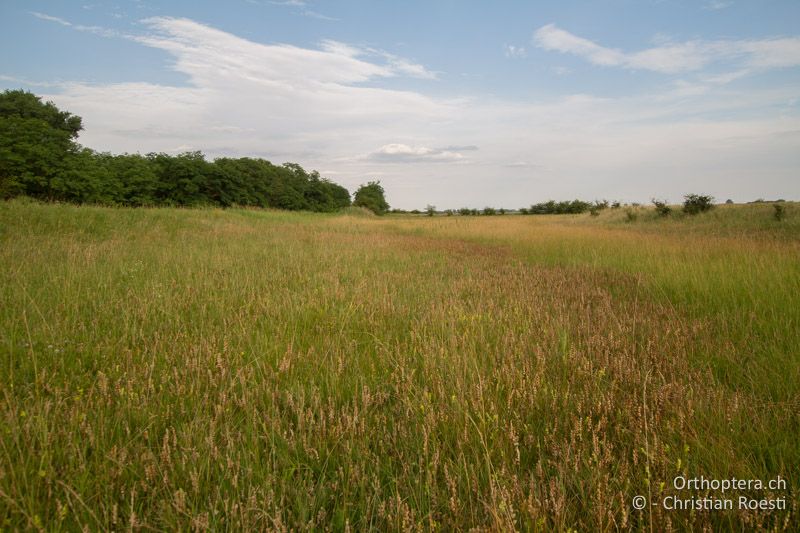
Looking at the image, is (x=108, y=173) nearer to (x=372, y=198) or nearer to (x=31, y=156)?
(x=31, y=156)

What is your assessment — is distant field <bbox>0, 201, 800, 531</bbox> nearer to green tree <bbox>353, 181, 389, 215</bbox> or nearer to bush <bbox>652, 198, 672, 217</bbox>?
bush <bbox>652, 198, 672, 217</bbox>

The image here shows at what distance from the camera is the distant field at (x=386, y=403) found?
1.56 m

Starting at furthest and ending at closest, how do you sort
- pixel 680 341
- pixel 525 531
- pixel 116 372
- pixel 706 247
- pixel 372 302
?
pixel 706 247 → pixel 372 302 → pixel 680 341 → pixel 116 372 → pixel 525 531

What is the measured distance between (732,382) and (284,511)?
3178 millimetres

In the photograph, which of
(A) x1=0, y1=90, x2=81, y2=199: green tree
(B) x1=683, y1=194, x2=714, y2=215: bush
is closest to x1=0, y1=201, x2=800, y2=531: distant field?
(B) x1=683, y1=194, x2=714, y2=215: bush

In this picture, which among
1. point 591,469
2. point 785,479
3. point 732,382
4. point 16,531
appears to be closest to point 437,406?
point 591,469

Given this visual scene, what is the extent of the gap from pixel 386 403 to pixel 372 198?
82.7m

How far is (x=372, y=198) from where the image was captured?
83438 millimetres

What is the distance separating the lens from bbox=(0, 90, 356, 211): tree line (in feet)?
98.2

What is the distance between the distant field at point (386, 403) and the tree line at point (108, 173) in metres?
29.2

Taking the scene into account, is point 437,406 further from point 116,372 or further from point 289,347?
point 116,372

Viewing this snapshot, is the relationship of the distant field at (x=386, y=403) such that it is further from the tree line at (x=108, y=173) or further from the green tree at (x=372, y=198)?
the green tree at (x=372, y=198)

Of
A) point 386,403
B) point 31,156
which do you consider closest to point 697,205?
point 386,403

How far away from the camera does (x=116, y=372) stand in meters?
2.73
